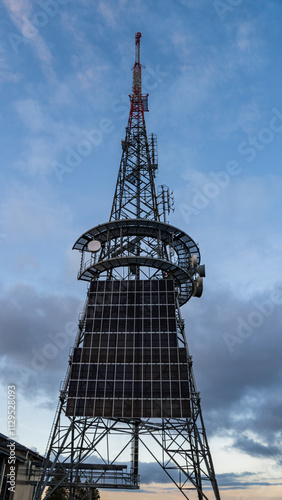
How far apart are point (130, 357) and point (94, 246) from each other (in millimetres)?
15145

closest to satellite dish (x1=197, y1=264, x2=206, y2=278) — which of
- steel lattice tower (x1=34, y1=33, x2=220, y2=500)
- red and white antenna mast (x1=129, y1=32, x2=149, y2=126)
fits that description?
steel lattice tower (x1=34, y1=33, x2=220, y2=500)

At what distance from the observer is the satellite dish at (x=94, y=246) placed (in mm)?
45650

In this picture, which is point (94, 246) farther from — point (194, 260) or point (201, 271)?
point (201, 271)

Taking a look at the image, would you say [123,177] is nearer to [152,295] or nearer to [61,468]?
[152,295]

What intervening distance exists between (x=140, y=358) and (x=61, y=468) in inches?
→ 498

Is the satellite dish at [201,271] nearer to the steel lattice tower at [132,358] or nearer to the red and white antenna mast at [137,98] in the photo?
the steel lattice tower at [132,358]

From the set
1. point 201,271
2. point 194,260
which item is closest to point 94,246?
point 194,260

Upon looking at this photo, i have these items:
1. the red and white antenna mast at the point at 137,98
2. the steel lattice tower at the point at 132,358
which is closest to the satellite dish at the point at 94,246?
the steel lattice tower at the point at 132,358

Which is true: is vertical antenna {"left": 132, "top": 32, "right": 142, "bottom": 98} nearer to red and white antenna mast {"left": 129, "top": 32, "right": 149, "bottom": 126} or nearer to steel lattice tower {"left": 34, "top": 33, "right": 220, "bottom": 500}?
red and white antenna mast {"left": 129, "top": 32, "right": 149, "bottom": 126}

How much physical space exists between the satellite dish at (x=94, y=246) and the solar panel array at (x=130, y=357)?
13.7 ft

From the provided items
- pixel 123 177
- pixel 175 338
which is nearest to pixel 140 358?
pixel 175 338

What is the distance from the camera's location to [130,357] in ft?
122

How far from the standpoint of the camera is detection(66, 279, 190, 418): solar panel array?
33.9 metres

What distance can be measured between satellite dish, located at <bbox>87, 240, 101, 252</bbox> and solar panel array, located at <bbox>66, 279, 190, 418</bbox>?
4184mm
